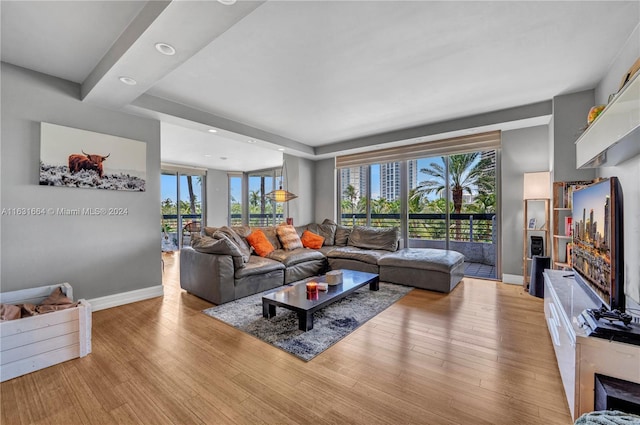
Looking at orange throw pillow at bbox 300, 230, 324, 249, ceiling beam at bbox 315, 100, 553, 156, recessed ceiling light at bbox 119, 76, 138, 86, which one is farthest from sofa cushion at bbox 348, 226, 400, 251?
recessed ceiling light at bbox 119, 76, 138, 86

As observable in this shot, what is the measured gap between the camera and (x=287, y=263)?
13.7 ft

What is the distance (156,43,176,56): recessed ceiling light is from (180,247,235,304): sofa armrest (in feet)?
7.17

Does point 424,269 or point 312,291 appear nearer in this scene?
point 312,291

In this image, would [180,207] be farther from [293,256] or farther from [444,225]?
[444,225]

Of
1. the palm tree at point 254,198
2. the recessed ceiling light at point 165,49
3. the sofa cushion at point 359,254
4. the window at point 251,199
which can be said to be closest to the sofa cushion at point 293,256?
the sofa cushion at point 359,254

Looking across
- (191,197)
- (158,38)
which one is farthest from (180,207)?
(158,38)

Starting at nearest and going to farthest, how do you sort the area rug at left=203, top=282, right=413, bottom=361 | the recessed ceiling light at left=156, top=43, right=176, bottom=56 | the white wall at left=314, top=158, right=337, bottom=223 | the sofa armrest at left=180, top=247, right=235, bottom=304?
1. the recessed ceiling light at left=156, top=43, right=176, bottom=56
2. the area rug at left=203, top=282, right=413, bottom=361
3. the sofa armrest at left=180, top=247, right=235, bottom=304
4. the white wall at left=314, top=158, right=337, bottom=223

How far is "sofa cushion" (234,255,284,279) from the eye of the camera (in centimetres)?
351

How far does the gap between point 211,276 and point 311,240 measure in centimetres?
226

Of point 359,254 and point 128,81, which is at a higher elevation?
point 128,81

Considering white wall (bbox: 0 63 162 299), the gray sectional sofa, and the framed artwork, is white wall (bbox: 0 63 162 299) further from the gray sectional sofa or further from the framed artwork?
the gray sectional sofa

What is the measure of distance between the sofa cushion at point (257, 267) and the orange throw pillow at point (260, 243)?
0.56 ft

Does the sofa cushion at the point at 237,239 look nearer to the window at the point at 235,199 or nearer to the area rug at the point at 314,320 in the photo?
the area rug at the point at 314,320

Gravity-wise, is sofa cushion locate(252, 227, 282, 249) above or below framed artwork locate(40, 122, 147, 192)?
below
